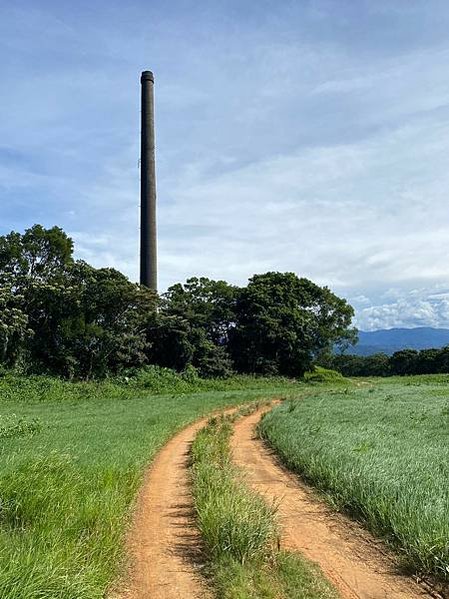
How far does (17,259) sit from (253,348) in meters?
26.5

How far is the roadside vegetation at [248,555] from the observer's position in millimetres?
6535

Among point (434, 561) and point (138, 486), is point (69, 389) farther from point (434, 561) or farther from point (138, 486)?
point (434, 561)

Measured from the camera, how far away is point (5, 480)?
29.8 feet

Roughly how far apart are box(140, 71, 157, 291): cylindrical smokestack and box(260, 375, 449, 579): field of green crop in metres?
33.4

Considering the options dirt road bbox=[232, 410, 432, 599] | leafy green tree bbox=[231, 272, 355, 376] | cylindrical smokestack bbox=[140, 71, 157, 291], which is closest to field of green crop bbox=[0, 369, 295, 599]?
dirt road bbox=[232, 410, 432, 599]

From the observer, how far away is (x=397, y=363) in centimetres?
9225

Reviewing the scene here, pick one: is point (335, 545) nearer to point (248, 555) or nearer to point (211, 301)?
point (248, 555)

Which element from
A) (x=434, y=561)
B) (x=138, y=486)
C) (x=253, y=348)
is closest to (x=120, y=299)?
(x=253, y=348)

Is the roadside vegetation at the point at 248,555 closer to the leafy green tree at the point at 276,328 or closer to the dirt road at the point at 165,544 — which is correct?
the dirt road at the point at 165,544

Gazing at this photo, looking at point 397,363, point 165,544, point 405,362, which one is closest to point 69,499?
point 165,544

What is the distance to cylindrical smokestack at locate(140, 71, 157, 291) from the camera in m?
54.8

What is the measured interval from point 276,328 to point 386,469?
167ft

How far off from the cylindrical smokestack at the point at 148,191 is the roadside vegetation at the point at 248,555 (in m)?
45.8

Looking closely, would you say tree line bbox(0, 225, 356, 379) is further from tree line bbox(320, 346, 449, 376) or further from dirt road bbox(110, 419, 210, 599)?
dirt road bbox(110, 419, 210, 599)
